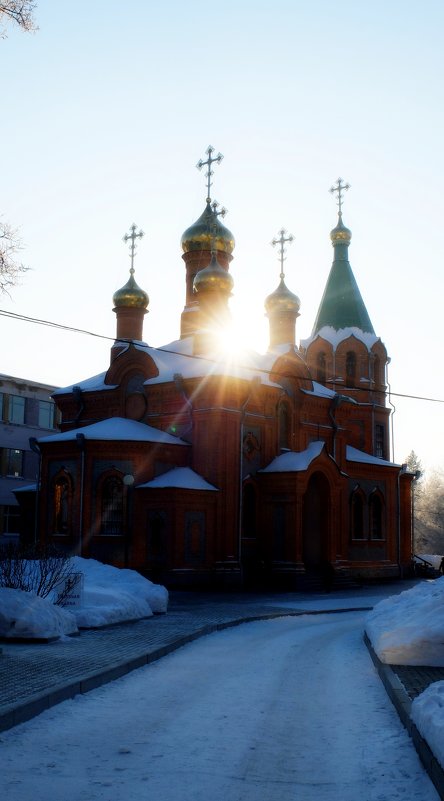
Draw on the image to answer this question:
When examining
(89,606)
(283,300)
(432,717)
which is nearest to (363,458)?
(283,300)

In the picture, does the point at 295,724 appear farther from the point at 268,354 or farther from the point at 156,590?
the point at 268,354

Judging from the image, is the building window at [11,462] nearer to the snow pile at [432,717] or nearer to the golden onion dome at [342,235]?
the golden onion dome at [342,235]

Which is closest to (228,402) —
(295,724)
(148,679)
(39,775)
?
(148,679)

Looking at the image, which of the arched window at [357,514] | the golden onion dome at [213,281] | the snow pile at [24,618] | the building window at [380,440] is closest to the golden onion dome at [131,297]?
the golden onion dome at [213,281]

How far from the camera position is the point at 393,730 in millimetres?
6859

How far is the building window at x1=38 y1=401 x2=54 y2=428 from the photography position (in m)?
42.9

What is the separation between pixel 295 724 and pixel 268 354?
2551cm

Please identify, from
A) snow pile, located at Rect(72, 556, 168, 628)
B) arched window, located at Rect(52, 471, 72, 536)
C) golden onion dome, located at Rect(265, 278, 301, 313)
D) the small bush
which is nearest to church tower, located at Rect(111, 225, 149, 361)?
golden onion dome, located at Rect(265, 278, 301, 313)

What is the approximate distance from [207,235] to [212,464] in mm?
10986

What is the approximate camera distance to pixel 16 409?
1633 inches

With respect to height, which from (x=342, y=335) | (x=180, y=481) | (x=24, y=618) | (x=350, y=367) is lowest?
(x=24, y=618)

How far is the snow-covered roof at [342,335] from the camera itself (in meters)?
37.3

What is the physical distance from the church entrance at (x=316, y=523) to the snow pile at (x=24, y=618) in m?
19.3

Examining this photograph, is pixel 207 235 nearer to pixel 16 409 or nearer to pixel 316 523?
pixel 316 523
